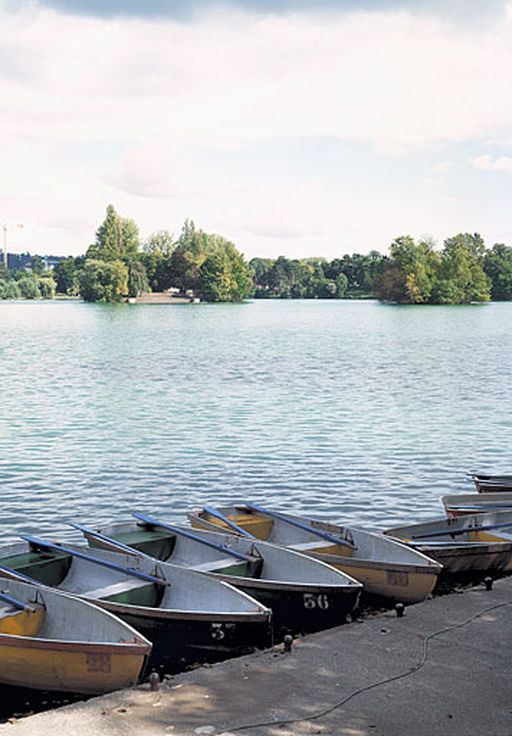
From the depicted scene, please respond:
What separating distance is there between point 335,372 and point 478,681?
1748 inches

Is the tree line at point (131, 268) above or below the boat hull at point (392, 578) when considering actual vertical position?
above

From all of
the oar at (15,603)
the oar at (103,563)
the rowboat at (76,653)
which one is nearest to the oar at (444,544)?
the oar at (103,563)

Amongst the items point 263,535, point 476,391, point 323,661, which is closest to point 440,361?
point 476,391

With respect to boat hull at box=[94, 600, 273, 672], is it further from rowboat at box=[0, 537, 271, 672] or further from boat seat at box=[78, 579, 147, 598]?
boat seat at box=[78, 579, 147, 598]

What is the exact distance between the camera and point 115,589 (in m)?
10.6

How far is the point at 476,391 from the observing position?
43.7 m

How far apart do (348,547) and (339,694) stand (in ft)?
13.6

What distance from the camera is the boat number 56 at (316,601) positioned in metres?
10.5

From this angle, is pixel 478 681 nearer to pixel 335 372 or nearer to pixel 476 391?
pixel 476 391

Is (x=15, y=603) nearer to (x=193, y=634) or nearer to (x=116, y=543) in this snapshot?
(x=193, y=634)

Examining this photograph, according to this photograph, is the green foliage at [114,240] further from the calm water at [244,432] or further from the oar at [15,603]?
the oar at [15,603]

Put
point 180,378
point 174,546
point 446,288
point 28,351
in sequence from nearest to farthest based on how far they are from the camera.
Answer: point 174,546, point 180,378, point 28,351, point 446,288

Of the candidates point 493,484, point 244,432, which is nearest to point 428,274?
point 244,432

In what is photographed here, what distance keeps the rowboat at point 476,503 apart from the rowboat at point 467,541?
1.90 ft
